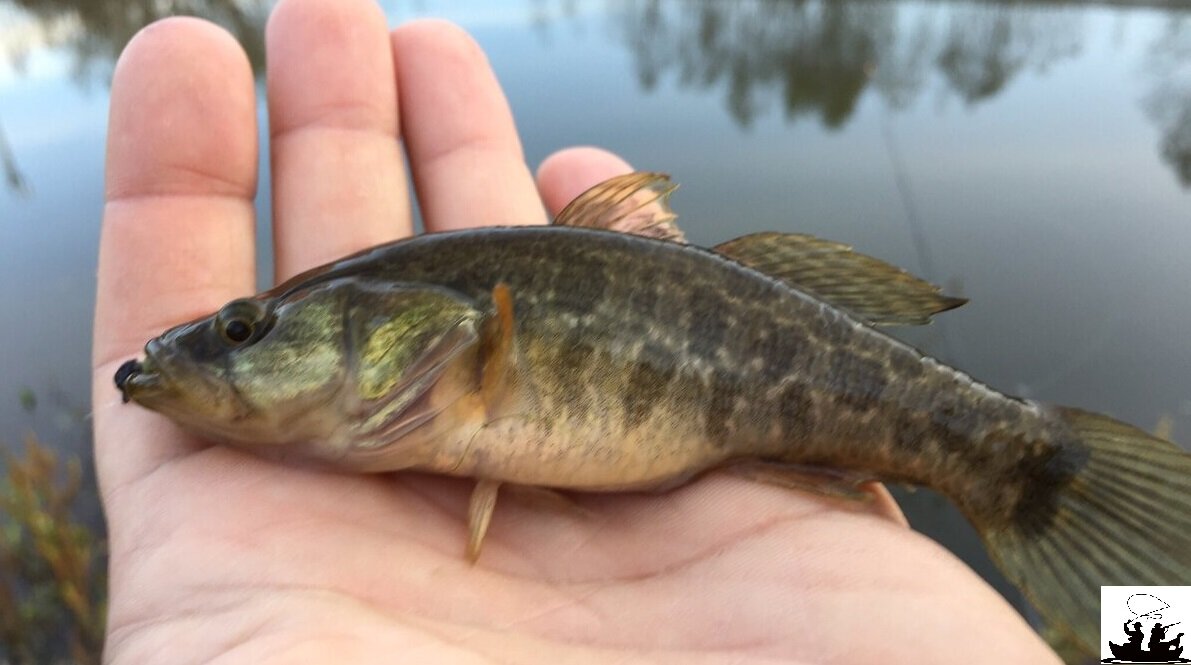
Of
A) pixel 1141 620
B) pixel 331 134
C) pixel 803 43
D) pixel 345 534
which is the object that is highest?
pixel 331 134

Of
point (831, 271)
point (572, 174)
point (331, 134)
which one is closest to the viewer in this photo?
point (831, 271)

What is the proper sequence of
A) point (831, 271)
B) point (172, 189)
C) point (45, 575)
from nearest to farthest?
point (831, 271), point (172, 189), point (45, 575)

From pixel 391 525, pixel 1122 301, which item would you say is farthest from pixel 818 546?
pixel 1122 301

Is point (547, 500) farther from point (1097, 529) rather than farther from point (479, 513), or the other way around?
point (1097, 529)

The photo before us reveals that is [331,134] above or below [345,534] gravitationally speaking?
above

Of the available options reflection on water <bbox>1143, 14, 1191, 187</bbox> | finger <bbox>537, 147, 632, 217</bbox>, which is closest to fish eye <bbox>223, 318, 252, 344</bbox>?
finger <bbox>537, 147, 632, 217</bbox>

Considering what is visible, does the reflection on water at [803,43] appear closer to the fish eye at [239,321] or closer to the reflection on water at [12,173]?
the reflection on water at [12,173]

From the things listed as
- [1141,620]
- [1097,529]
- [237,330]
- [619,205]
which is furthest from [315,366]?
[1141,620]
